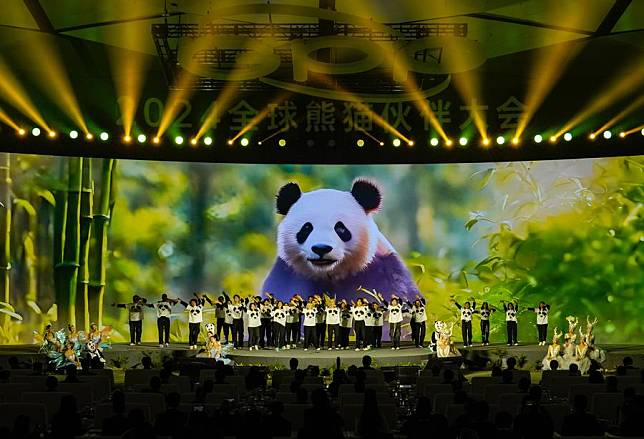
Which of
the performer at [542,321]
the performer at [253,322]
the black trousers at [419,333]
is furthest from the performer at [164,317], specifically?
the performer at [542,321]

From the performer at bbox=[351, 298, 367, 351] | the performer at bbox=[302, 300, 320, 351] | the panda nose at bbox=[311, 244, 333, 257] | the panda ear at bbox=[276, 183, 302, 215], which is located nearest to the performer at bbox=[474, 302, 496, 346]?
the performer at bbox=[351, 298, 367, 351]

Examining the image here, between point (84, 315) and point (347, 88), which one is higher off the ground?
point (347, 88)

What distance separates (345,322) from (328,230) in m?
3.25

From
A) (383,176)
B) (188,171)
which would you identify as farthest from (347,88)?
(188,171)

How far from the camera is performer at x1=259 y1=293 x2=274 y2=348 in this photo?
2005cm

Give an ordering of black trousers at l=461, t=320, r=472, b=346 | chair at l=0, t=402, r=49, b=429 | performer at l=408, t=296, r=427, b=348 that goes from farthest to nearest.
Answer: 1. black trousers at l=461, t=320, r=472, b=346
2. performer at l=408, t=296, r=427, b=348
3. chair at l=0, t=402, r=49, b=429

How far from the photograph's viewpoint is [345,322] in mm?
20047

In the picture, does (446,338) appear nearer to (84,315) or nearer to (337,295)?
(337,295)

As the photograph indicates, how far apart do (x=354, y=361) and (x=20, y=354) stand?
7.22 metres

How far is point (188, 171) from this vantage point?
2236cm

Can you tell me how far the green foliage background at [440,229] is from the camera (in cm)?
2122

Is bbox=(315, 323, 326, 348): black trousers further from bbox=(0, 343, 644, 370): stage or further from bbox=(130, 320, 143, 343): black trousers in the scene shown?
bbox=(130, 320, 143, 343): black trousers

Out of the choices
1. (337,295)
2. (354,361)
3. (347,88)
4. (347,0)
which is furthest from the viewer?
(337,295)

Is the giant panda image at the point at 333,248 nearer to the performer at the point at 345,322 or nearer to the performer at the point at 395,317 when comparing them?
the performer at the point at 395,317
